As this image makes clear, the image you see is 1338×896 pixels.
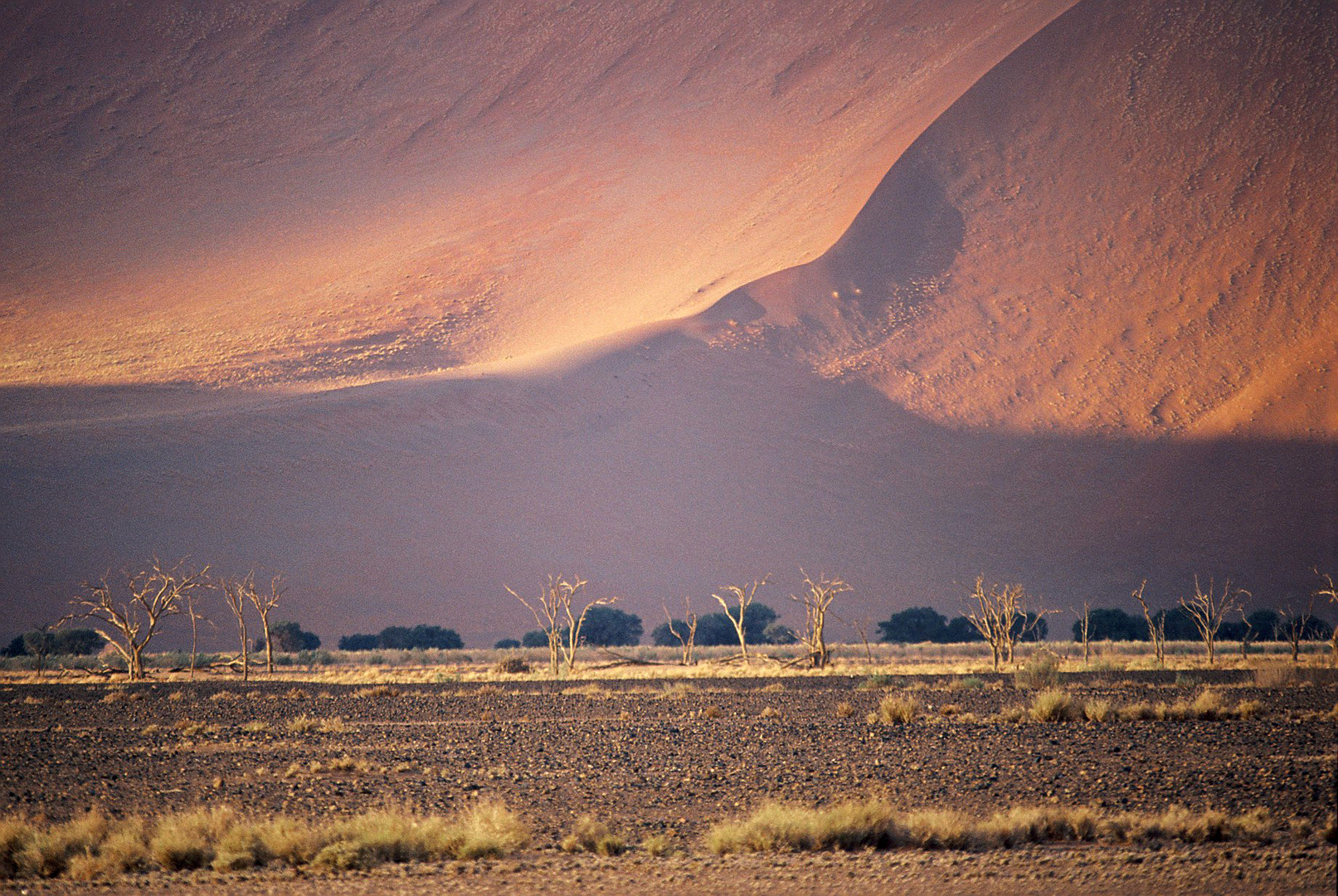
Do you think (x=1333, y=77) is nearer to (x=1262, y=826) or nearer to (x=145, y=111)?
(x=1262, y=826)

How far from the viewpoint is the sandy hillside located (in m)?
61.3

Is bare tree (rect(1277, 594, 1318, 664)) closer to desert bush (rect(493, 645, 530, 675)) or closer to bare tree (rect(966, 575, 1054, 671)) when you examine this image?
bare tree (rect(966, 575, 1054, 671))

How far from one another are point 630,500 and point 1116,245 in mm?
42860

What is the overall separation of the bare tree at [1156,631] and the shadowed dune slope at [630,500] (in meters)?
10.1

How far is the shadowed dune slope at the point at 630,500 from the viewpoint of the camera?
193ft

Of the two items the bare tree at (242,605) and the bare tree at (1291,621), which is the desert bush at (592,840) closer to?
the bare tree at (242,605)

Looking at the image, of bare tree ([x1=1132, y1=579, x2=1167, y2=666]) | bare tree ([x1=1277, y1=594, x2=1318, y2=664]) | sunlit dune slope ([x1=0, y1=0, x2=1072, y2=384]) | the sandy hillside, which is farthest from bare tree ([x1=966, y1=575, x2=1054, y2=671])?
sunlit dune slope ([x1=0, y1=0, x2=1072, y2=384])

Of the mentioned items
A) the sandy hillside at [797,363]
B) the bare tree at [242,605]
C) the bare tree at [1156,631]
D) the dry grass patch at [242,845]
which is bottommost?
the bare tree at [1156,631]

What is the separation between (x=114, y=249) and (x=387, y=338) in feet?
91.6

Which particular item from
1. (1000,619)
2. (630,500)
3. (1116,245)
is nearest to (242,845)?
(1000,619)

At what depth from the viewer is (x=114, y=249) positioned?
89.1 meters

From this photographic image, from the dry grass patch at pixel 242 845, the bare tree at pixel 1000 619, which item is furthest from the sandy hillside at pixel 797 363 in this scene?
the dry grass patch at pixel 242 845

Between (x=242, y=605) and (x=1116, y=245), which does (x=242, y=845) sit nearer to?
(x=242, y=605)

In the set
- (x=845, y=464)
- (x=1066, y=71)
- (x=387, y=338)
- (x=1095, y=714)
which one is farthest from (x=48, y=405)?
(x=1066, y=71)
